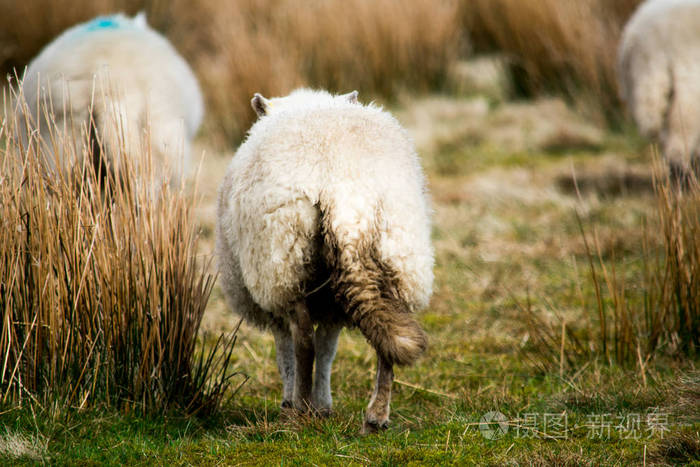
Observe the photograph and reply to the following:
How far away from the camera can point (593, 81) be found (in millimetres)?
9125

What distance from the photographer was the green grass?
2473 millimetres

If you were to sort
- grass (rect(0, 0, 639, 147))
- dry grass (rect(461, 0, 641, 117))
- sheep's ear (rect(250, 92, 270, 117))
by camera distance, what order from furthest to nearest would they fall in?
dry grass (rect(461, 0, 641, 117)) → grass (rect(0, 0, 639, 147)) → sheep's ear (rect(250, 92, 270, 117))

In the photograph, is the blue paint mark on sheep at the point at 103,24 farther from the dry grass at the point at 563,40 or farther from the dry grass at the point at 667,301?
the dry grass at the point at 563,40

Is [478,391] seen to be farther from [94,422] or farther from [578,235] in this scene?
[578,235]

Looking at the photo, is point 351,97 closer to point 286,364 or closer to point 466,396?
point 286,364

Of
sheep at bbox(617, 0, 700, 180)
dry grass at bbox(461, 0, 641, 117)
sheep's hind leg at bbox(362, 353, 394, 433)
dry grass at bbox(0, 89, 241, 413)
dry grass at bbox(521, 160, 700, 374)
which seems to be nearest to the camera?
sheep's hind leg at bbox(362, 353, 394, 433)

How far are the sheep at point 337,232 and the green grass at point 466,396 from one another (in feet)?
0.85

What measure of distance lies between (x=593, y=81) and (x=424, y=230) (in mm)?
7295

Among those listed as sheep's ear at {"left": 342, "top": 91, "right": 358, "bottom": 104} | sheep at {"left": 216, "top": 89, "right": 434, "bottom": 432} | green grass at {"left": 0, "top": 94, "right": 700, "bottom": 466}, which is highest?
sheep's ear at {"left": 342, "top": 91, "right": 358, "bottom": 104}

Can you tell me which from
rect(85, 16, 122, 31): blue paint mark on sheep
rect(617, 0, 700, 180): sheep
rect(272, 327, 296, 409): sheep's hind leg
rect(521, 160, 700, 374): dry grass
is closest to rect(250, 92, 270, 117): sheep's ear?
rect(272, 327, 296, 409): sheep's hind leg

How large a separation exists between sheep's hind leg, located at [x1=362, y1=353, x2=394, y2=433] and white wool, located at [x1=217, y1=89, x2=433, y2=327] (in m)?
0.25

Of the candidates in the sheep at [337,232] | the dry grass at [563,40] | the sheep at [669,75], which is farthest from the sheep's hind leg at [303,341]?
A: the dry grass at [563,40]

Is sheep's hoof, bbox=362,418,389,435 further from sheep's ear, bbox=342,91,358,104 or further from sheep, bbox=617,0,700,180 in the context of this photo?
sheep, bbox=617,0,700,180

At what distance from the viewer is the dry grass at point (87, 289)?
2.77 m
